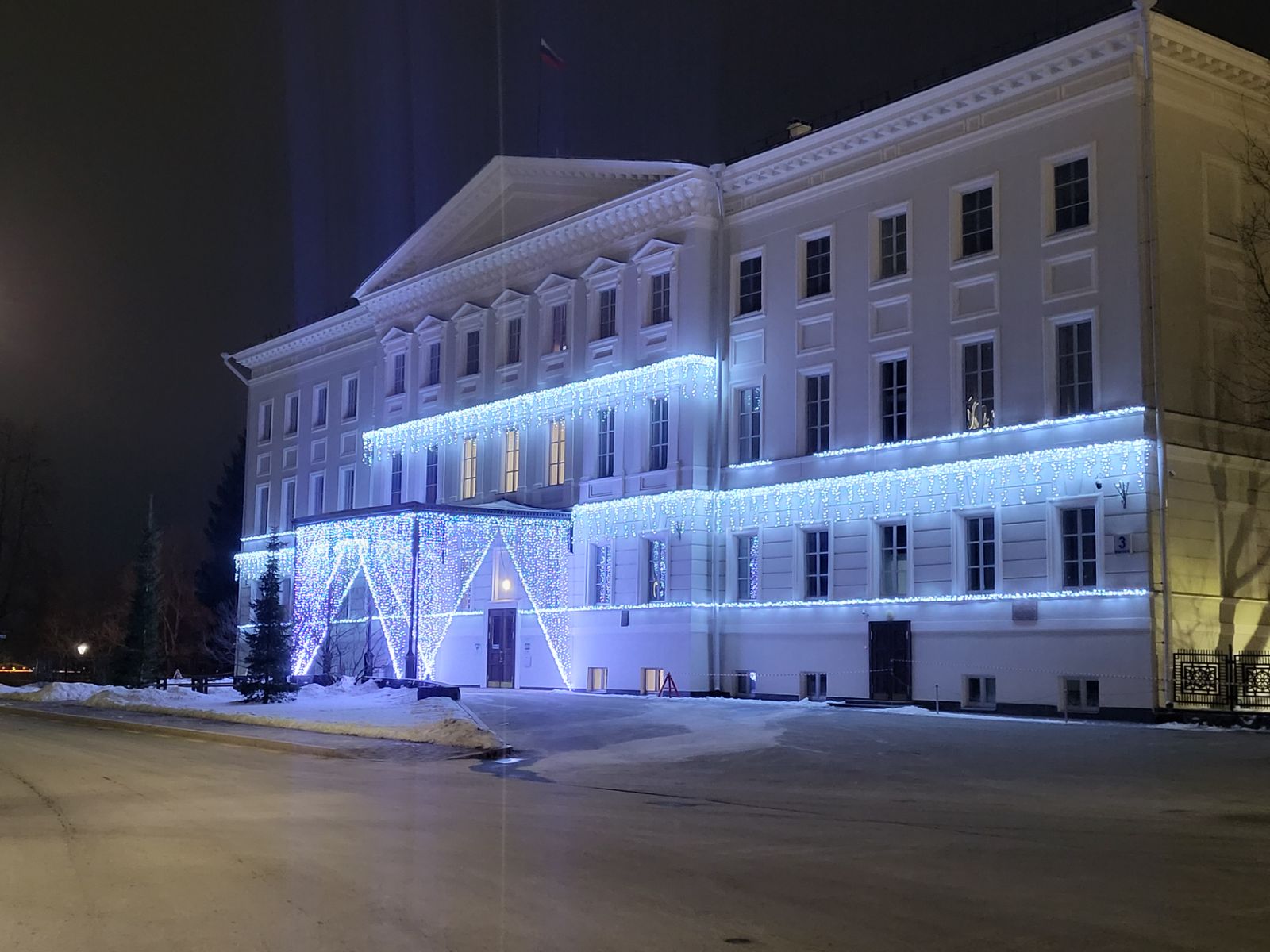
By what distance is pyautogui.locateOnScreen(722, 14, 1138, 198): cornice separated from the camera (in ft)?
90.3

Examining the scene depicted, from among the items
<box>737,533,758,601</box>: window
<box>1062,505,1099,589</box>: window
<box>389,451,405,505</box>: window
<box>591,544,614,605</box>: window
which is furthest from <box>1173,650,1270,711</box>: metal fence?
<box>389,451,405,505</box>: window

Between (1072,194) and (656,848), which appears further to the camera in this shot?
(1072,194)

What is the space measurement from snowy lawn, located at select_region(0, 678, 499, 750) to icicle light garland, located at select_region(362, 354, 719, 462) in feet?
35.0

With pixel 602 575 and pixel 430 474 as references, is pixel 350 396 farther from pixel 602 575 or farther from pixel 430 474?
pixel 602 575

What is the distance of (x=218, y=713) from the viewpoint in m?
28.4

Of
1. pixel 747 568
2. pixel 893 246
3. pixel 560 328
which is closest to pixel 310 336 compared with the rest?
pixel 560 328

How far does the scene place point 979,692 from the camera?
2892 centimetres

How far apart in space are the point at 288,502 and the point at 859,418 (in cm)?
3263

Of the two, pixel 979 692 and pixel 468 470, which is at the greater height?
pixel 468 470

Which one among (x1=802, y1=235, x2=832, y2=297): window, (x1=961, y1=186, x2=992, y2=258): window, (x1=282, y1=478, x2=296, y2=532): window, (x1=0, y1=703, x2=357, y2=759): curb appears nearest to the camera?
(x1=0, y1=703, x2=357, y2=759): curb

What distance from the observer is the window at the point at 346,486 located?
2058 inches

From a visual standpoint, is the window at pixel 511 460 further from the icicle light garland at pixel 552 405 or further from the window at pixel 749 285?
the window at pixel 749 285

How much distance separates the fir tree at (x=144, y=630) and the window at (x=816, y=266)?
22.8 metres

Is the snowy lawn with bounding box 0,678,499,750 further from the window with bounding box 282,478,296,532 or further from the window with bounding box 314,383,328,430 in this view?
the window with bounding box 314,383,328,430
